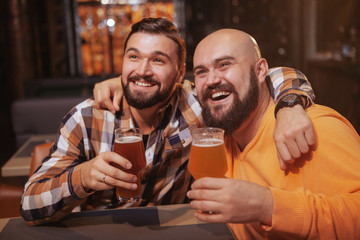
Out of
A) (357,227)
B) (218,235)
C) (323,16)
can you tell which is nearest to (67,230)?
(218,235)

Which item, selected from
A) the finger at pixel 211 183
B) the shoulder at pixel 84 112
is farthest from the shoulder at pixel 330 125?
the shoulder at pixel 84 112

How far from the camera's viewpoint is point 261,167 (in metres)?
1.40

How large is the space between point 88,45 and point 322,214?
25.7ft

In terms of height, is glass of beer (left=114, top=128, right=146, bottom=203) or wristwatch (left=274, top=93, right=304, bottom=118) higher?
wristwatch (left=274, top=93, right=304, bottom=118)

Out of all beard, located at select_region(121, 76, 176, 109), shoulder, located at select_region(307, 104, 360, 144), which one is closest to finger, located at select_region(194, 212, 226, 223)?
shoulder, located at select_region(307, 104, 360, 144)

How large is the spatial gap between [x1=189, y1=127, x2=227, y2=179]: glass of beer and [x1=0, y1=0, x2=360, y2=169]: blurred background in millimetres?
3210

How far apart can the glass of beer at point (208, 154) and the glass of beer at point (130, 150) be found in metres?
0.22

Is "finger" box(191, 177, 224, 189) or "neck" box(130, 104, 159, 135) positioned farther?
"neck" box(130, 104, 159, 135)

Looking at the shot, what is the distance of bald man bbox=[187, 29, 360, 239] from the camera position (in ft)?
3.49

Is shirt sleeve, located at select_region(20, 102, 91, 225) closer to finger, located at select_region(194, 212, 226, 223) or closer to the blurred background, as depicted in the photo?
finger, located at select_region(194, 212, 226, 223)

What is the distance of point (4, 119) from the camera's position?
7.89m

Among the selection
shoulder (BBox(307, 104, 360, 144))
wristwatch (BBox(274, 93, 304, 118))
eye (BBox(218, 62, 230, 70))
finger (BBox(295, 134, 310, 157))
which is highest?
eye (BBox(218, 62, 230, 70))

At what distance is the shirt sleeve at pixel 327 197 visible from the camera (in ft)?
3.55

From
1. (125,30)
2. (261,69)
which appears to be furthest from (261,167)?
(125,30)
